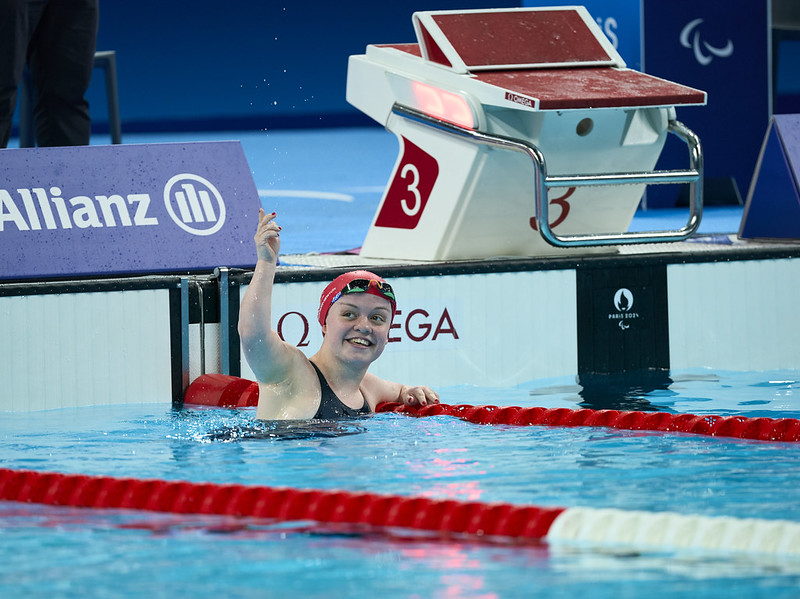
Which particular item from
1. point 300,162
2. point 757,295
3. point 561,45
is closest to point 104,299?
point 561,45

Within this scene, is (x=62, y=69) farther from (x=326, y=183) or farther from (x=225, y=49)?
(x=225, y=49)

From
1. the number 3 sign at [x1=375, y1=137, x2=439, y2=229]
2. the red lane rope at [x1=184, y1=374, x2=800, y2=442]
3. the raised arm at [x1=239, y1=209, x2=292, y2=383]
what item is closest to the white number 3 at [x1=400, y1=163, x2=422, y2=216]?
the number 3 sign at [x1=375, y1=137, x2=439, y2=229]

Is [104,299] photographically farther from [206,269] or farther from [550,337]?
[550,337]

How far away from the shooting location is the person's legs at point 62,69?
255 inches

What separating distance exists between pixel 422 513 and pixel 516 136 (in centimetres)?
303

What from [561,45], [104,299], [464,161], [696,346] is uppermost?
[561,45]

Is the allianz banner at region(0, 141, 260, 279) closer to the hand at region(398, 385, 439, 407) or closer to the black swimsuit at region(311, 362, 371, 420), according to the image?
the hand at region(398, 385, 439, 407)

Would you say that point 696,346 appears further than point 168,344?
Yes

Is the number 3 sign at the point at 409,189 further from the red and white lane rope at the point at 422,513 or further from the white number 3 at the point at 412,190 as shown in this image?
the red and white lane rope at the point at 422,513

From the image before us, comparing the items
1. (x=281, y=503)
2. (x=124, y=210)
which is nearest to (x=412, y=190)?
(x=124, y=210)

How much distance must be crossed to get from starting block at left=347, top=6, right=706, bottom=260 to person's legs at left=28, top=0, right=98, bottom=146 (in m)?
1.34

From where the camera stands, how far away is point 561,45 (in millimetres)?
6609

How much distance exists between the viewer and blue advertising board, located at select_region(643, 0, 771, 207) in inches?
395

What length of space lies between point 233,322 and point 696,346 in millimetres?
2144
